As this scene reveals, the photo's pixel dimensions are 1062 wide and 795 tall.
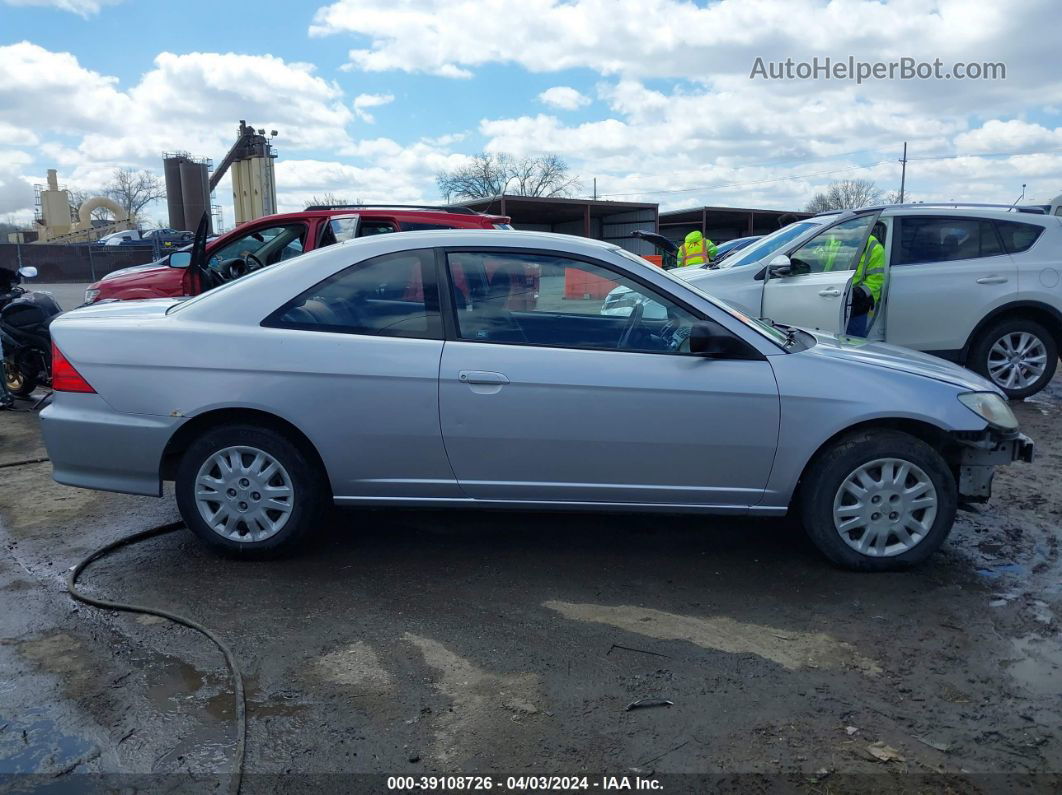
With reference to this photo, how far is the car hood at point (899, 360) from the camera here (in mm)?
4273

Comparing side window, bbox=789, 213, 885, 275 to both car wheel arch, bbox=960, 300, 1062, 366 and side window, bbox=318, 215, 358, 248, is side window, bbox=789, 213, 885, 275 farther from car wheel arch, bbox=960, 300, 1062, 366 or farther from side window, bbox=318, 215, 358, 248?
side window, bbox=318, 215, 358, 248

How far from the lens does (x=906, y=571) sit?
430 centimetres

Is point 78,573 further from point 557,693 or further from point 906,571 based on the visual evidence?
point 906,571

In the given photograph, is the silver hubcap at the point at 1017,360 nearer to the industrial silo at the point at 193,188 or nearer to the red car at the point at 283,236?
the red car at the point at 283,236

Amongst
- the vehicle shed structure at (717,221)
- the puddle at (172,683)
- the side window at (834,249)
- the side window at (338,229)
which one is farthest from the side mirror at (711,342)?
the vehicle shed structure at (717,221)

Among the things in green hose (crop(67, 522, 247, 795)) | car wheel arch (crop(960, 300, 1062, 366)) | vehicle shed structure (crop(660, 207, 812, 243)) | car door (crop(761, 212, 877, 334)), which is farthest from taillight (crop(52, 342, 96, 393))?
vehicle shed structure (crop(660, 207, 812, 243))

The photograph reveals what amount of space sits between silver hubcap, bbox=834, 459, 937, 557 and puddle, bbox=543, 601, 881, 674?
0.77 m

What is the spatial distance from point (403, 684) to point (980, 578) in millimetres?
2957

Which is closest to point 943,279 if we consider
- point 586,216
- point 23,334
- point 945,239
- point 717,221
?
point 945,239

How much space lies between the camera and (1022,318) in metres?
8.05

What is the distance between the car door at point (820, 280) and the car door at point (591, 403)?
376 cm

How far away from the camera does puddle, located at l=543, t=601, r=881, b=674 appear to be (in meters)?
3.44

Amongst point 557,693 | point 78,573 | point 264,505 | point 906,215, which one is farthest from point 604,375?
point 906,215

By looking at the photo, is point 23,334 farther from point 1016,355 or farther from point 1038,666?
point 1016,355
